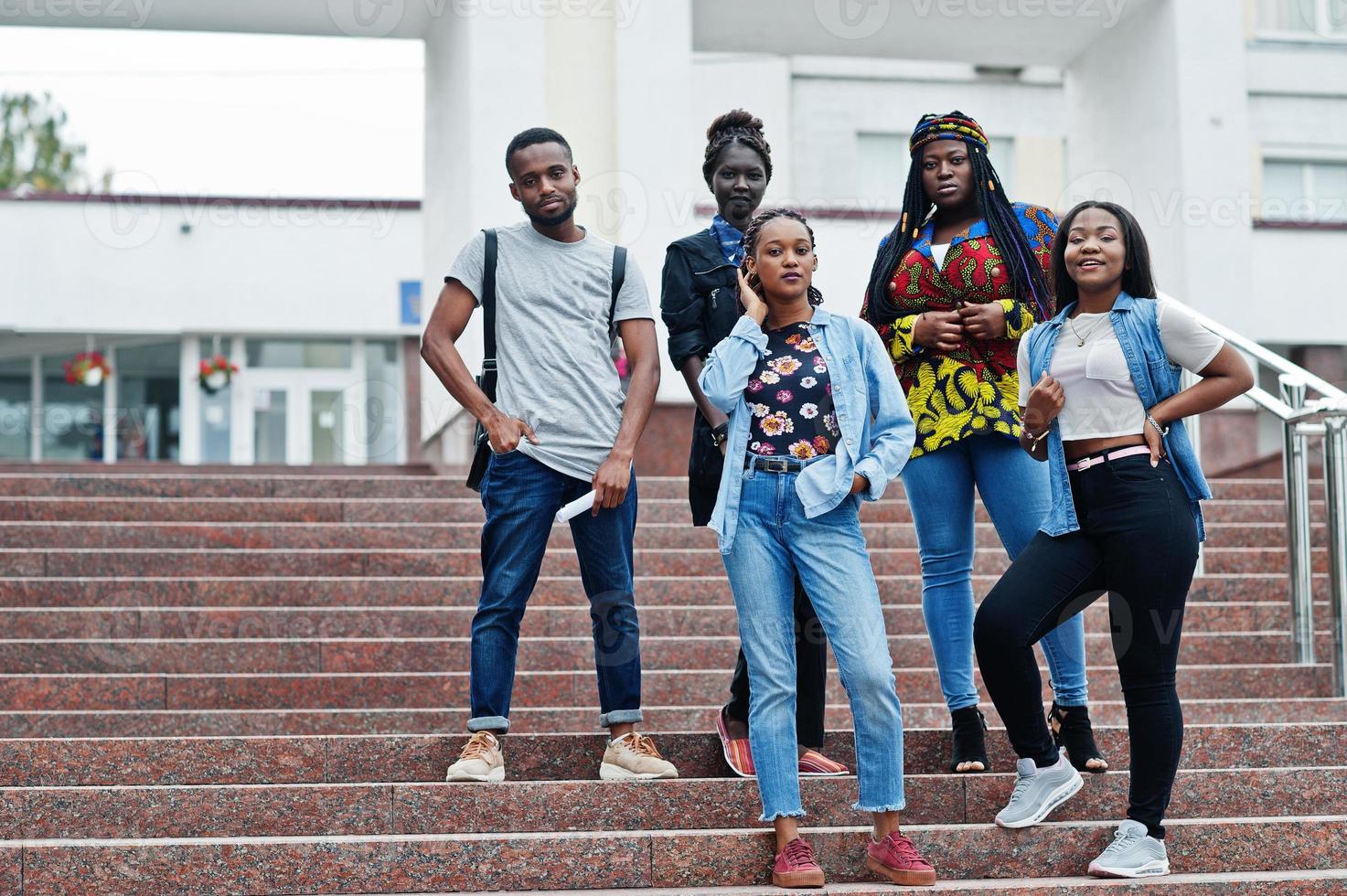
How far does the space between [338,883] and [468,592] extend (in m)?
3.05

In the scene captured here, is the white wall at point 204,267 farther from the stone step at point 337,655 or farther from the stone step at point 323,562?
the stone step at point 337,655

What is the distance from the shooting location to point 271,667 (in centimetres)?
631

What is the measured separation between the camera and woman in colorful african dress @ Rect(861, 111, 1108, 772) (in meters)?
4.66

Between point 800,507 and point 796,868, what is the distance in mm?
920

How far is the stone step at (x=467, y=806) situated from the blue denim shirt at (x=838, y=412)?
33.2 inches

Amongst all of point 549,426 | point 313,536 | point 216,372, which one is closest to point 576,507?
point 549,426

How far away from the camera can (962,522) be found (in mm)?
4711

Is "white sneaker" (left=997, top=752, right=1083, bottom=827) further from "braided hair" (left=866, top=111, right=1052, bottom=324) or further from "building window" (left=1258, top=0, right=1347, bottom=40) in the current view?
"building window" (left=1258, top=0, right=1347, bottom=40)

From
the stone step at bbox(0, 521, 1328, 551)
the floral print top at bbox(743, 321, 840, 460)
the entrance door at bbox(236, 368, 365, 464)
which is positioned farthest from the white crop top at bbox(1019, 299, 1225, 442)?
the entrance door at bbox(236, 368, 365, 464)

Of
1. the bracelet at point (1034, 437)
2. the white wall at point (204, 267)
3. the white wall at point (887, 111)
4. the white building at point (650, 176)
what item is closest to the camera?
the bracelet at point (1034, 437)

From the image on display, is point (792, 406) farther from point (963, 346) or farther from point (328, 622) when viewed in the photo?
point (328, 622)

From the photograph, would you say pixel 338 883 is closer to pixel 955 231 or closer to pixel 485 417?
pixel 485 417

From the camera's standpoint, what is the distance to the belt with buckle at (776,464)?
13.9 ft

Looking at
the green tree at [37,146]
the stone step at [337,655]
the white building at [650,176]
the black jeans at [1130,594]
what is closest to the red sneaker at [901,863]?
the black jeans at [1130,594]
